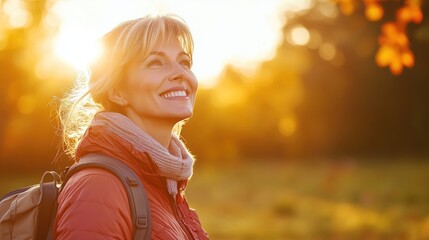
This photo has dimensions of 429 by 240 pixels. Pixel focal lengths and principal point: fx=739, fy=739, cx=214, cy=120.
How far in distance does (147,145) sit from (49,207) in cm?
46

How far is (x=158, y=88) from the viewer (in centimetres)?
280

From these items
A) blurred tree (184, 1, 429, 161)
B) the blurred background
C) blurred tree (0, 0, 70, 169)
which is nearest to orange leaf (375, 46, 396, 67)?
the blurred background

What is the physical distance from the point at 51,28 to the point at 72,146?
2972 cm

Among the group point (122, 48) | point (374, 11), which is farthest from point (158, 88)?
point (374, 11)

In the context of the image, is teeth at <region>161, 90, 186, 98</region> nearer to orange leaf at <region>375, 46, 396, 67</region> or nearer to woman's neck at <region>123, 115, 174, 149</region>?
woman's neck at <region>123, 115, 174, 149</region>

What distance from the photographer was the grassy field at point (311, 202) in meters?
12.1

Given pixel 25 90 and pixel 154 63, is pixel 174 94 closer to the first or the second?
pixel 154 63

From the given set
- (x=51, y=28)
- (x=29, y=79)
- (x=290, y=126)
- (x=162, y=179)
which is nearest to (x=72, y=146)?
(x=162, y=179)

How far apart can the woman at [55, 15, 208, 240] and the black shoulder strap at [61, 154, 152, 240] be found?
4.3 inches

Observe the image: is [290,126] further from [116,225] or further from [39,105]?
[116,225]

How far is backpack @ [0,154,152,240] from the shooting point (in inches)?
91.0

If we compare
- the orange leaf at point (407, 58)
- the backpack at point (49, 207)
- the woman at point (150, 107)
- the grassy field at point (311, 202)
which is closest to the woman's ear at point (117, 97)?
the woman at point (150, 107)

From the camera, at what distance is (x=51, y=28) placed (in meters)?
32.1

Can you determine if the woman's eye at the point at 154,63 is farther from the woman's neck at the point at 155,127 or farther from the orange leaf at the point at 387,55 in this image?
the orange leaf at the point at 387,55
